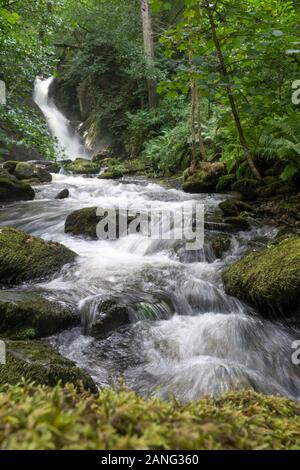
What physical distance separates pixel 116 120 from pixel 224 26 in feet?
55.5

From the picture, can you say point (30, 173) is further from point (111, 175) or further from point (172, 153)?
point (172, 153)

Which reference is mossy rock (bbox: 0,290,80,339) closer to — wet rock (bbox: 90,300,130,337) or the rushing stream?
the rushing stream

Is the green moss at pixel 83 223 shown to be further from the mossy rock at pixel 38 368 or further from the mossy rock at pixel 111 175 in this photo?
the mossy rock at pixel 111 175

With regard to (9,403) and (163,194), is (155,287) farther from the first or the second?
(163,194)

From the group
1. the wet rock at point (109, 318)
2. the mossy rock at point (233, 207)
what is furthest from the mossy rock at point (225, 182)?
the wet rock at point (109, 318)

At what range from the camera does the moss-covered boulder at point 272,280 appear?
13.6 ft

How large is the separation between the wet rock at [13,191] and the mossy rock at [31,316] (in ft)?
24.9

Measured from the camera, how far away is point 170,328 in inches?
167

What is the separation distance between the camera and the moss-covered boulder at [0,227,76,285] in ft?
17.3

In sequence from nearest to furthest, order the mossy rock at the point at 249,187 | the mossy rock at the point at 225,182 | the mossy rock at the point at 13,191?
the mossy rock at the point at 249,187 < the mossy rock at the point at 225,182 < the mossy rock at the point at 13,191

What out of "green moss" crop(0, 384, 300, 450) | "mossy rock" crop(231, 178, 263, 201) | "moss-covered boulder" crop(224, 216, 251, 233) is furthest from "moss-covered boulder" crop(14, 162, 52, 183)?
"green moss" crop(0, 384, 300, 450)

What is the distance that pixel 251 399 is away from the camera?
1.34m

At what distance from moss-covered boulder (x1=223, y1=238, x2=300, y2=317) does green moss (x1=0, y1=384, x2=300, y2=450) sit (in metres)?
3.33

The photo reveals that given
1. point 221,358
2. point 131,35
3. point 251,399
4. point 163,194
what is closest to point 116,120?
point 131,35
